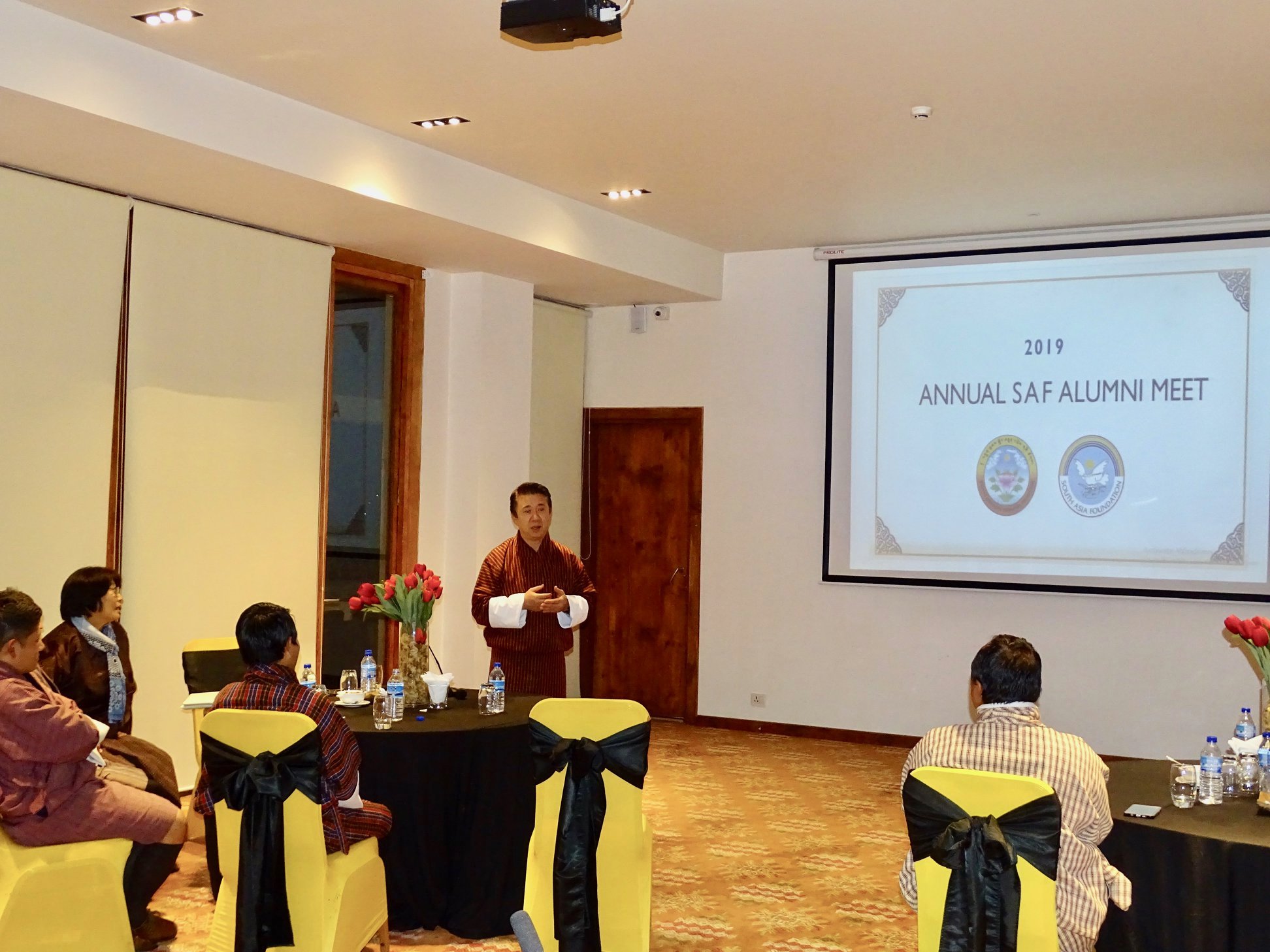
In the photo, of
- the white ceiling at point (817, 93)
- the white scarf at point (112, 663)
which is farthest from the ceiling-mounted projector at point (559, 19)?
the white scarf at point (112, 663)

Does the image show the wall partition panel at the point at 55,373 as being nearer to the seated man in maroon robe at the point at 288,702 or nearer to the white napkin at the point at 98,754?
the white napkin at the point at 98,754

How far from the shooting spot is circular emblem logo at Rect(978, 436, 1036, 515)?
8102 mm

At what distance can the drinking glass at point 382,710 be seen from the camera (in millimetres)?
4500

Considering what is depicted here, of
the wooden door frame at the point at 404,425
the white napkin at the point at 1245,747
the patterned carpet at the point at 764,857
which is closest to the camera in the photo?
the white napkin at the point at 1245,747

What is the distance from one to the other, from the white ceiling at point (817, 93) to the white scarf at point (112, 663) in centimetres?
233

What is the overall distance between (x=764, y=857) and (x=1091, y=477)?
361cm

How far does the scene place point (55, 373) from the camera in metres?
5.71

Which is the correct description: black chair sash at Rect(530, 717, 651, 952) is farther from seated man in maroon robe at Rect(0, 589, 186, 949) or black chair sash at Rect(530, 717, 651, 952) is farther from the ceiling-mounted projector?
the ceiling-mounted projector

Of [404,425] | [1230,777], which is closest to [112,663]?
[404,425]

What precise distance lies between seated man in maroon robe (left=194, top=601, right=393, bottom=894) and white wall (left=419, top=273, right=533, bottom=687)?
4.52 meters

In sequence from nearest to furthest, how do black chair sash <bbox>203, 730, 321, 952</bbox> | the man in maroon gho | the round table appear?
black chair sash <bbox>203, 730, 321, 952</bbox>
the round table
the man in maroon gho

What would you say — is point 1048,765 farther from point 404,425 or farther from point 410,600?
point 404,425

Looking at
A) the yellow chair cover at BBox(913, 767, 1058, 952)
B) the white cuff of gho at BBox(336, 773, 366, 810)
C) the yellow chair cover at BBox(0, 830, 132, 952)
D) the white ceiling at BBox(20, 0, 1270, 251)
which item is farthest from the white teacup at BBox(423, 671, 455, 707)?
the white ceiling at BBox(20, 0, 1270, 251)

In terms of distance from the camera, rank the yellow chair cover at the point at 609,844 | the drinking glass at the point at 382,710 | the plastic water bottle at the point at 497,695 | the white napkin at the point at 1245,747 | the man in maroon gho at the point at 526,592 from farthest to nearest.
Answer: the man in maroon gho at the point at 526,592
the plastic water bottle at the point at 497,695
the drinking glass at the point at 382,710
the white napkin at the point at 1245,747
the yellow chair cover at the point at 609,844
